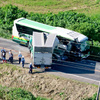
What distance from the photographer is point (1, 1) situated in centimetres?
4597

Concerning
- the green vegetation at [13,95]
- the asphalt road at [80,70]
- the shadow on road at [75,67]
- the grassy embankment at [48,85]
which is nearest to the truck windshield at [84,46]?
the asphalt road at [80,70]

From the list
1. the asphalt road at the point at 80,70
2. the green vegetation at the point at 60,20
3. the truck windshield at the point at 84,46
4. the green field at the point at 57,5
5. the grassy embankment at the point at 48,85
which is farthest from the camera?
the green field at the point at 57,5

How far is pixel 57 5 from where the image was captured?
4512 cm

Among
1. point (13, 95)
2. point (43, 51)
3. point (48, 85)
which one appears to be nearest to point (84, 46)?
point (43, 51)

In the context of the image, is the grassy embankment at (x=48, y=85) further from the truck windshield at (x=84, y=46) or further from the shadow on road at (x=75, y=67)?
the truck windshield at (x=84, y=46)

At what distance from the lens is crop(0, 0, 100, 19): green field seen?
42825mm

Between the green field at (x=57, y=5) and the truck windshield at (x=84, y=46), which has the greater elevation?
the green field at (x=57, y=5)

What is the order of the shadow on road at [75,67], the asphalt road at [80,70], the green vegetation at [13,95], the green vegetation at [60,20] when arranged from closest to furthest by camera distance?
the green vegetation at [13,95], the asphalt road at [80,70], the shadow on road at [75,67], the green vegetation at [60,20]

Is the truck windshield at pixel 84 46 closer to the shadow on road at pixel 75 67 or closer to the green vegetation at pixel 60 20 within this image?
the shadow on road at pixel 75 67

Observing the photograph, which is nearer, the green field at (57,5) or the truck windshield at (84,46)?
the truck windshield at (84,46)

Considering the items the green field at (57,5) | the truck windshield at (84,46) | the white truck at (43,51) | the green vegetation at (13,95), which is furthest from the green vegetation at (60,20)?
the green vegetation at (13,95)

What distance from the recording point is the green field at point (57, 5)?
4283 centimetres

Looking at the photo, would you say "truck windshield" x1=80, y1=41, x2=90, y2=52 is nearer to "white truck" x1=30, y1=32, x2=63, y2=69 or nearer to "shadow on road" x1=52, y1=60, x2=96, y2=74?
"shadow on road" x1=52, y1=60, x2=96, y2=74

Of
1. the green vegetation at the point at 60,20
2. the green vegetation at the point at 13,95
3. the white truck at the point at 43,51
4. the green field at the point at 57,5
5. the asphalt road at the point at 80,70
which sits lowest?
the green vegetation at the point at 13,95
